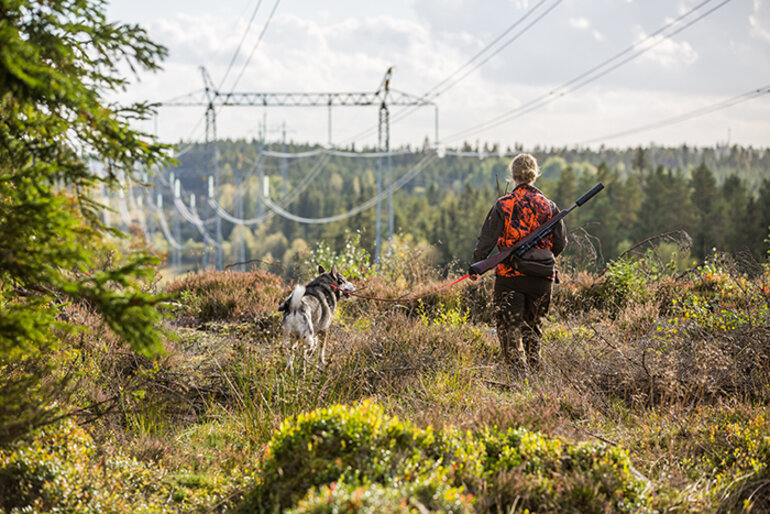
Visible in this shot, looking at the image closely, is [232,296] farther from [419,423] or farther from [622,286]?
[419,423]

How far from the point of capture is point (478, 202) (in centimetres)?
9056

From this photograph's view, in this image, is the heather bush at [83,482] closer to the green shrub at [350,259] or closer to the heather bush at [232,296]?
the heather bush at [232,296]

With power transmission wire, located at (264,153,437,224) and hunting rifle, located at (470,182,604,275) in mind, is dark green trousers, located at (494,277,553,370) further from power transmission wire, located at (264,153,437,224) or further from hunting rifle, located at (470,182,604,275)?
power transmission wire, located at (264,153,437,224)

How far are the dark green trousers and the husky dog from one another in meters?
1.68

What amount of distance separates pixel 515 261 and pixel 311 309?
80.0 inches

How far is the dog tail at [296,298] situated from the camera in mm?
5844

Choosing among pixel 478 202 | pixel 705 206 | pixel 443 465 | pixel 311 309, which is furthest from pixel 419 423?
pixel 478 202

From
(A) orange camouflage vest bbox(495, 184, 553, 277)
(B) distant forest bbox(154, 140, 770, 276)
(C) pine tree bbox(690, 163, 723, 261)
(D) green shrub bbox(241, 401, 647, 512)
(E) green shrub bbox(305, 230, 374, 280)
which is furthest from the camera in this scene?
(C) pine tree bbox(690, 163, 723, 261)

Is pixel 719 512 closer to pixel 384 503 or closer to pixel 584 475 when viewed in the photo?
pixel 584 475

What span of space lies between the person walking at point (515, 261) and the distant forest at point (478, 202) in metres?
1.72

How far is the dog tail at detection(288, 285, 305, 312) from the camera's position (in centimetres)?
584

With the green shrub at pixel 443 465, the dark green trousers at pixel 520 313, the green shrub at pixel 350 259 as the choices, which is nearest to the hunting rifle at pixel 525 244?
the dark green trousers at pixel 520 313

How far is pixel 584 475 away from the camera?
3.38 meters

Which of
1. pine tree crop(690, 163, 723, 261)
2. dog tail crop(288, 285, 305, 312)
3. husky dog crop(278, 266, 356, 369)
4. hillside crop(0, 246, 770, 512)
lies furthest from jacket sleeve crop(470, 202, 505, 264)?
pine tree crop(690, 163, 723, 261)
